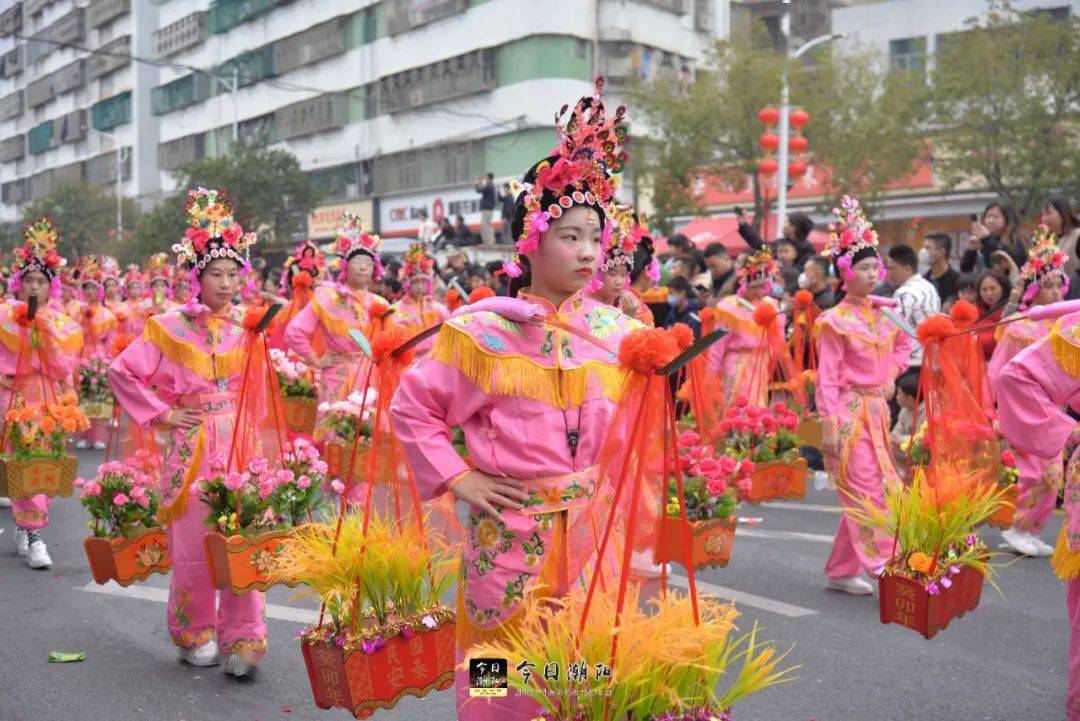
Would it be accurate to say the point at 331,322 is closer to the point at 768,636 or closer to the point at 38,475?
the point at 38,475

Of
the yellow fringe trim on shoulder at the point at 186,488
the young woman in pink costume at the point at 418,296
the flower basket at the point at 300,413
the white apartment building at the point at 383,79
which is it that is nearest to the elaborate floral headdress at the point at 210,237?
the yellow fringe trim on shoulder at the point at 186,488

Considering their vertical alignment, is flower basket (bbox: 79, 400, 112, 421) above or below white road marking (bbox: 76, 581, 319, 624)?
above

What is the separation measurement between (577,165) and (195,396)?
3.11m

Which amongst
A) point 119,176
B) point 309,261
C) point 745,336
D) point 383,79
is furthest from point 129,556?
point 119,176

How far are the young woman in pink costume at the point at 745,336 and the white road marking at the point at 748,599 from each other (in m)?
3.69

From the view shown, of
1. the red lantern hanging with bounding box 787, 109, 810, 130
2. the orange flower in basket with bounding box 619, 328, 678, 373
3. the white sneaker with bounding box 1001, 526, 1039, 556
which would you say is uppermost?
the red lantern hanging with bounding box 787, 109, 810, 130

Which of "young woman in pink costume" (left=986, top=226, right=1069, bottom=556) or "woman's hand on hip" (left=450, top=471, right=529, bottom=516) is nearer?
"woman's hand on hip" (left=450, top=471, right=529, bottom=516)

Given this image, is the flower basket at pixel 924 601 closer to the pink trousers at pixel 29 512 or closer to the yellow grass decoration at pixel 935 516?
the yellow grass decoration at pixel 935 516

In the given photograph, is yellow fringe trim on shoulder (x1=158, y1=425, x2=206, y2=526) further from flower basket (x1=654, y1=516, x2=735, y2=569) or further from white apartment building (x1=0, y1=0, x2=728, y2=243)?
white apartment building (x1=0, y1=0, x2=728, y2=243)

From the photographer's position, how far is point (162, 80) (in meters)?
64.3

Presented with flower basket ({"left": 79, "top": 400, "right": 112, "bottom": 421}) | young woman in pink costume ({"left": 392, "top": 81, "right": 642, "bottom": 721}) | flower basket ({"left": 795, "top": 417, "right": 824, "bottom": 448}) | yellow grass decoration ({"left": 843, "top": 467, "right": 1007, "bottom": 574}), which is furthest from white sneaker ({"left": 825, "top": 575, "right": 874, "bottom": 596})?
flower basket ({"left": 79, "top": 400, "right": 112, "bottom": 421})

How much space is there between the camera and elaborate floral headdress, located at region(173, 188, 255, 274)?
6.32 meters

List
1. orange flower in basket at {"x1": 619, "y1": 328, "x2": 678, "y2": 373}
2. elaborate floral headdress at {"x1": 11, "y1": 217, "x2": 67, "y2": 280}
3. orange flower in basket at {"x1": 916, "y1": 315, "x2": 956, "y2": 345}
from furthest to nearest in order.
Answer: elaborate floral headdress at {"x1": 11, "y1": 217, "x2": 67, "y2": 280} < orange flower in basket at {"x1": 916, "y1": 315, "x2": 956, "y2": 345} < orange flower in basket at {"x1": 619, "y1": 328, "x2": 678, "y2": 373}

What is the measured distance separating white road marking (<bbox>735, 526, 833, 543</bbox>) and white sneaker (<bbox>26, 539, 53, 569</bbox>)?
477 cm
